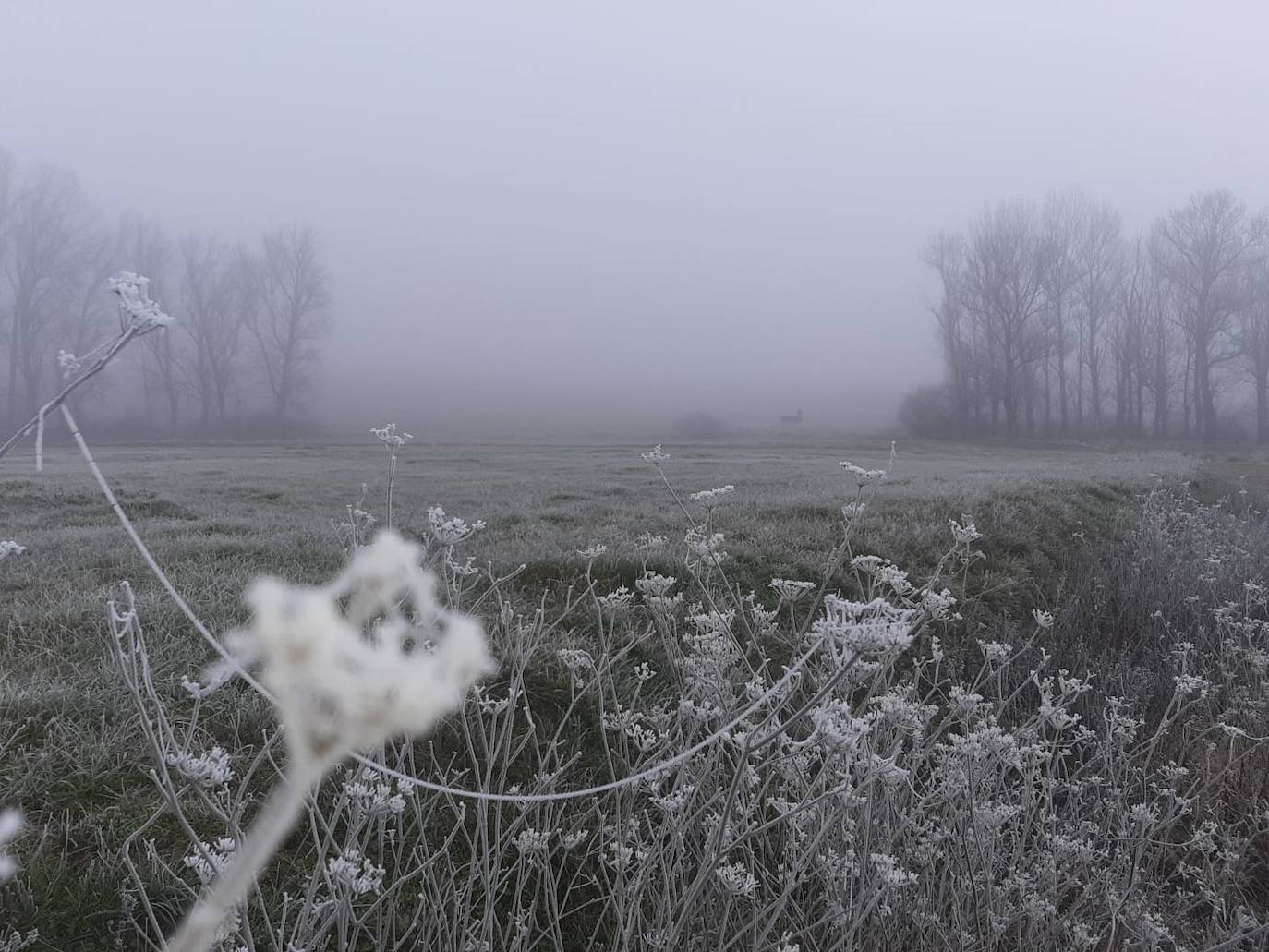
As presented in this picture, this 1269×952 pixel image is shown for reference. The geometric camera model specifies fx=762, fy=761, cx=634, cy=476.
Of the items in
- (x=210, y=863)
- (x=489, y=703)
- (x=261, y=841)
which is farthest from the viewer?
(x=489, y=703)

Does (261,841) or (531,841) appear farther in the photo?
(531,841)

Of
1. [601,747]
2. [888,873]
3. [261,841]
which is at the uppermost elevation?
[261,841]

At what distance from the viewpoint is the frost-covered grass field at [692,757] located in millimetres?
2148

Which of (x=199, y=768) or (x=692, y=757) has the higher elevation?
(x=199, y=768)

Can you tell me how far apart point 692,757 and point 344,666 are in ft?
8.58

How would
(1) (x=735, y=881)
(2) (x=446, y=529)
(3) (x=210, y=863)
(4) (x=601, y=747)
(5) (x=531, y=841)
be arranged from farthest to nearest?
(4) (x=601, y=747)
(2) (x=446, y=529)
(5) (x=531, y=841)
(1) (x=735, y=881)
(3) (x=210, y=863)

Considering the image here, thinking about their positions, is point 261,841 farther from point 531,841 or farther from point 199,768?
point 531,841

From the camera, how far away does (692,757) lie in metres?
2.81

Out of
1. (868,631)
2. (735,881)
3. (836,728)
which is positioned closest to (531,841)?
(735,881)

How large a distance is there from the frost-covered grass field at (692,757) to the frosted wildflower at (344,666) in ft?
2.27

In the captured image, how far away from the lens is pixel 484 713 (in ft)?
11.8

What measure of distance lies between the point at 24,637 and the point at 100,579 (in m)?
1.21

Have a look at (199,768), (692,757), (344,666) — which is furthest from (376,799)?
(344,666)

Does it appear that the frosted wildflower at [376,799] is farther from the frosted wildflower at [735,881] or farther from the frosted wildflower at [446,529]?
the frosted wildflower at [735,881]
